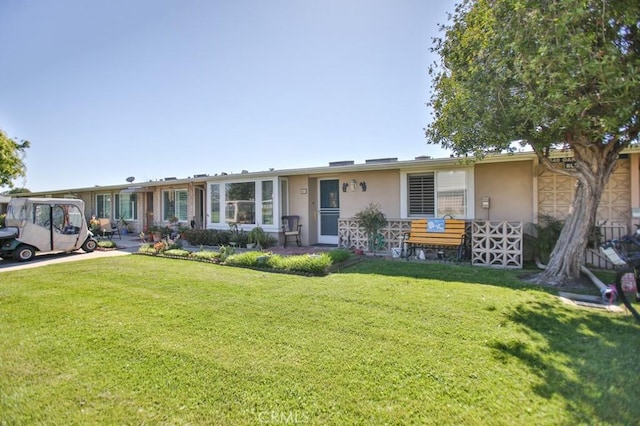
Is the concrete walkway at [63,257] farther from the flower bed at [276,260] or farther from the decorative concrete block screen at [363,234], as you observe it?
the flower bed at [276,260]

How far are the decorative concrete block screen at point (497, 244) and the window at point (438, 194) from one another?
1.29 meters

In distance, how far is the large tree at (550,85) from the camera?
4.13 metres

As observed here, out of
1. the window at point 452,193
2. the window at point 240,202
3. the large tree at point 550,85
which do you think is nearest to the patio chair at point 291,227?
the window at point 240,202

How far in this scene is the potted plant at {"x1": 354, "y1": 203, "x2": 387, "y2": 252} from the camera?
9.40 metres

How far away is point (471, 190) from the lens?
28.6ft

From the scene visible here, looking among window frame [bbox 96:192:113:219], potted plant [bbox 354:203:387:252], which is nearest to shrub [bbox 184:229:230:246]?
potted plant [bbox 354:203:387:252]

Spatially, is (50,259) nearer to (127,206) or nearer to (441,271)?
(127,206)

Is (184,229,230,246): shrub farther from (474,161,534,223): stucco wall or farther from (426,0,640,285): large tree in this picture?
(474,161,534,223): stucco wall

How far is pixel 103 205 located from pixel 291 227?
1422cm

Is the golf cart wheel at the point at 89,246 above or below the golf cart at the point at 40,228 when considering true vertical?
below

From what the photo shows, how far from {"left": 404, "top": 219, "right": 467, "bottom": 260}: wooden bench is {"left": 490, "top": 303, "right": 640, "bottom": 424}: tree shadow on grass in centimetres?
377

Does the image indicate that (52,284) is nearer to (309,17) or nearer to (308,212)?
(308,212)

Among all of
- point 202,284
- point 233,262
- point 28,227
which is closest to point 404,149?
point 233,262

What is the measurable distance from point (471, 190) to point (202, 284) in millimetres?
7211
